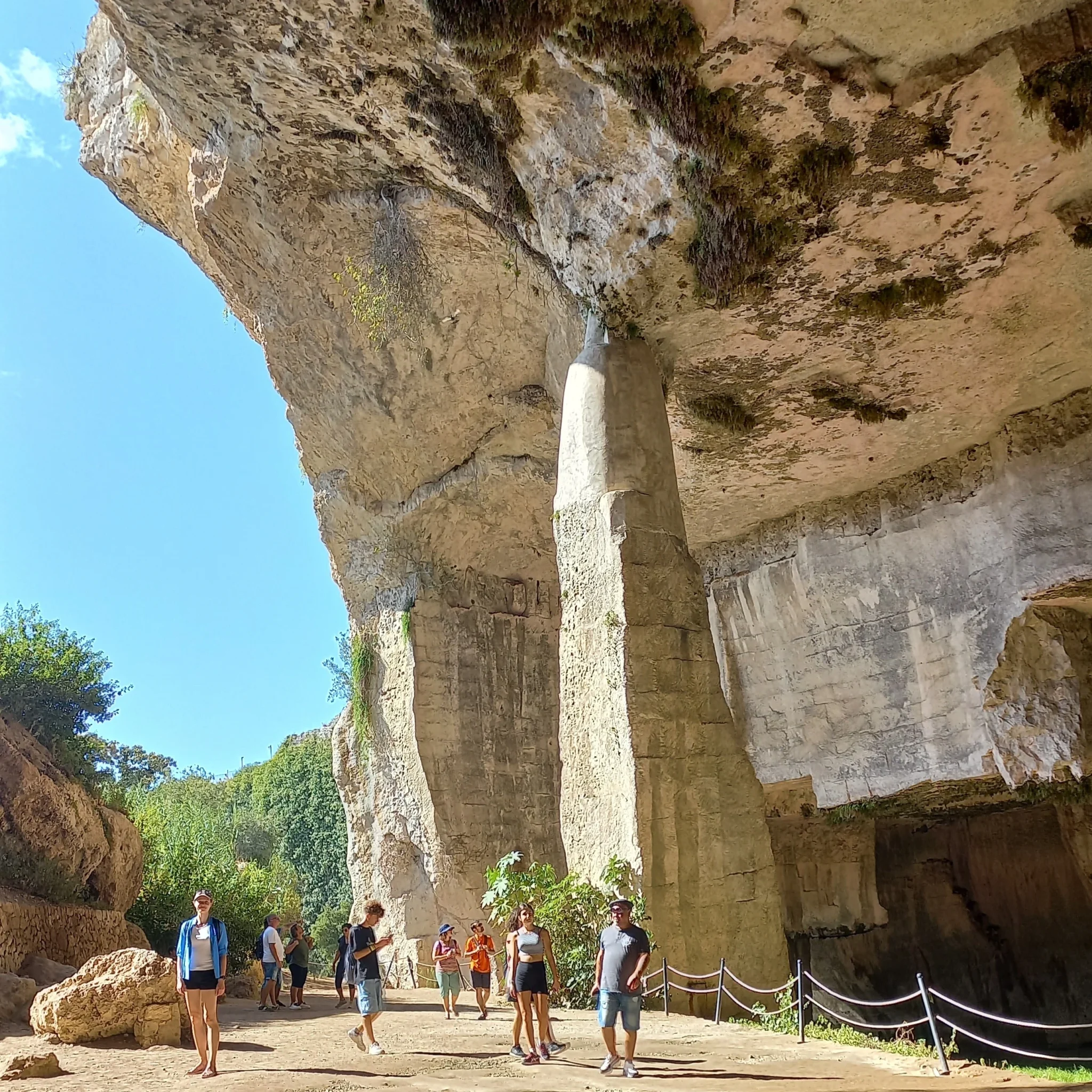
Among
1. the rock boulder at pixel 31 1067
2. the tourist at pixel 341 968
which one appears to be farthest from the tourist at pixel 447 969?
the rock boulder at pixel 31 1067

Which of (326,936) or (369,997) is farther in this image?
(326,936)

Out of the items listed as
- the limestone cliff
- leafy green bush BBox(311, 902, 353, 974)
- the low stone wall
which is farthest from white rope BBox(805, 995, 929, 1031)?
leafy green bush BBox(311, 902, 353, 974)

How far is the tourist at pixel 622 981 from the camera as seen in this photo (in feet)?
17.4

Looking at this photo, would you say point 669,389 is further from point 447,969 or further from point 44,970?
point 44,970

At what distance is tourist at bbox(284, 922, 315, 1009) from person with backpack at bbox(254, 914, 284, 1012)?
0.54 ft

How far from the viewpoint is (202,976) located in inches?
240

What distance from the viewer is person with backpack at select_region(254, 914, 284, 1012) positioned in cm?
1092

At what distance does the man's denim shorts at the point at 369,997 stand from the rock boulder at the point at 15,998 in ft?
13.9

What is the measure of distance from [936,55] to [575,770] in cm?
507

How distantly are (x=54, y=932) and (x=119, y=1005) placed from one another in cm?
576

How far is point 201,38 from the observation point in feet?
25.4

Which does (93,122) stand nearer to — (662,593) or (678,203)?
(678,203)

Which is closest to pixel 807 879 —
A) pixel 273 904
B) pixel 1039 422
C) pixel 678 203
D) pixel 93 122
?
pixel 1039 422

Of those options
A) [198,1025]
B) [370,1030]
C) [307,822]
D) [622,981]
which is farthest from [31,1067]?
[307,822]
